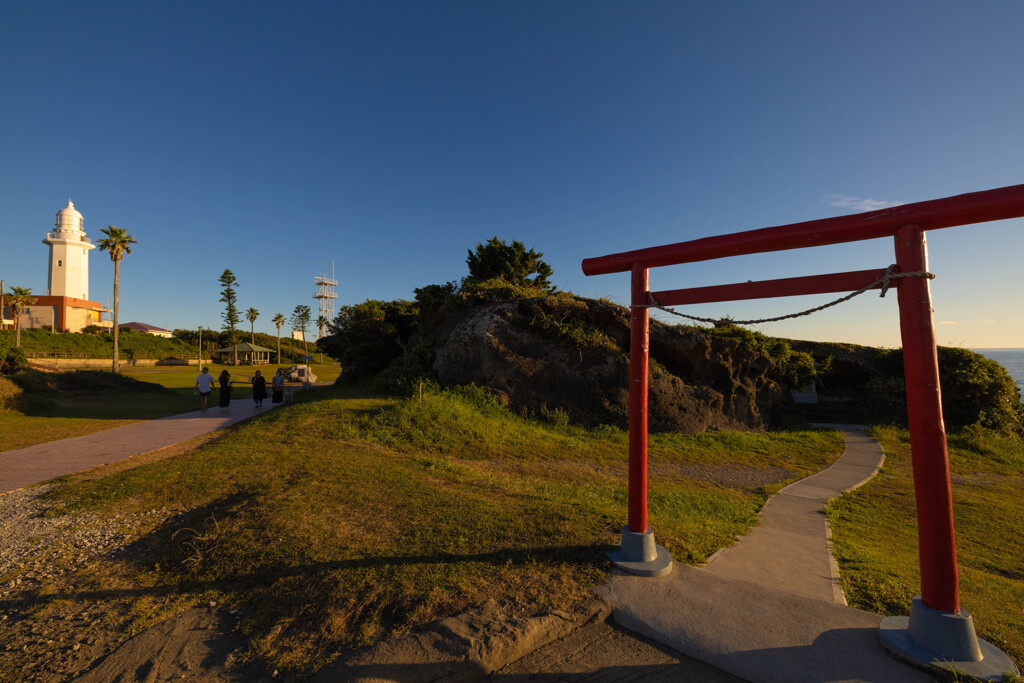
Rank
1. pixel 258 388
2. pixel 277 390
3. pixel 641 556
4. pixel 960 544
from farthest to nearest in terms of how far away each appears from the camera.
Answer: pixel 277 390, pixel 258 388, pixel 960 544, pixel 641 556

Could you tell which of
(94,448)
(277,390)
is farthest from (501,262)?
(94,448)

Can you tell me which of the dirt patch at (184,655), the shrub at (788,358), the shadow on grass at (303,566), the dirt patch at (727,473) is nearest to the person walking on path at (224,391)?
the shadow on grass at (303,566)

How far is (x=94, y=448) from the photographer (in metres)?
8.35

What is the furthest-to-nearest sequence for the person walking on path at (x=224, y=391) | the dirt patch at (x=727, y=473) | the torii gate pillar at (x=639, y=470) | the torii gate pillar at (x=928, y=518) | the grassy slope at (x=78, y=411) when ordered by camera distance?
the person walking on path at (x=224, y=391), the grassy slope at (x=78, y=411), the dirt patch at (x=727, y=473), the torii gate pillar at (x=639, y=470), the torii gate pillar at (x=928, y=518)

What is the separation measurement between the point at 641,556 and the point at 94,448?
412 inches

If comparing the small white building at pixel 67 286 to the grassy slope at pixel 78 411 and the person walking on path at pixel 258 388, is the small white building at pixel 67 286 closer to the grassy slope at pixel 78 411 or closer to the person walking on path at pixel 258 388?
the grassy slope at pixel 78 411

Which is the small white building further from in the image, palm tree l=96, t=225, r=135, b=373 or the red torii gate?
the red torii gate

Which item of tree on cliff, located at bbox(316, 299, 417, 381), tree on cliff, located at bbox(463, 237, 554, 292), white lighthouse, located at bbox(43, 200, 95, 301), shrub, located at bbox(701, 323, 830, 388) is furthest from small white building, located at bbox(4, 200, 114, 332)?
shrub, located at bbox(701, 323, 830, 388)

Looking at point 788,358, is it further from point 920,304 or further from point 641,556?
point 641,556

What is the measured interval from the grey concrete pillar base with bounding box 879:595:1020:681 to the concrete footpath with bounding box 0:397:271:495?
9.99 metres

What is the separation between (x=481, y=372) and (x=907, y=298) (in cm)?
1052

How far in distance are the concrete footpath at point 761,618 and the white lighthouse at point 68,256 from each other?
82.4 m

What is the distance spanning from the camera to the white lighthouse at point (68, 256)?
190 ft

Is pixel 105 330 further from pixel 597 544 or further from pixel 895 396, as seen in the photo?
pixel 895 396
